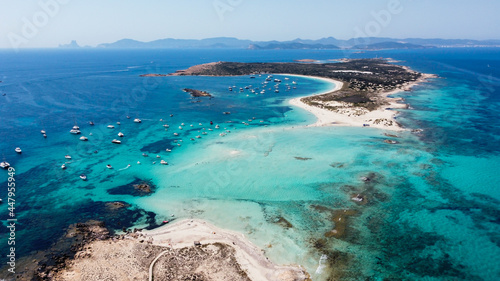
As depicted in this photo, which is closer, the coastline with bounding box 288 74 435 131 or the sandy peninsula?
the sandy peninsula

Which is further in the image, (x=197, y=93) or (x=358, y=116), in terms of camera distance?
(x=197, y=93)

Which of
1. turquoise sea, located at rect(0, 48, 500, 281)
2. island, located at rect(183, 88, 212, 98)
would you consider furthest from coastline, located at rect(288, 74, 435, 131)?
island, located at rect(183, 88, 212, 98)

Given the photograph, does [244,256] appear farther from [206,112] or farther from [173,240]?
[206,112]

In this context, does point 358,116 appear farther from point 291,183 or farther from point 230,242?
point 230,242

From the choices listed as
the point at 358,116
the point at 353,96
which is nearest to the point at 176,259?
the point at 358,116

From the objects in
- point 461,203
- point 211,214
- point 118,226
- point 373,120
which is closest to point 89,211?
point 118,226

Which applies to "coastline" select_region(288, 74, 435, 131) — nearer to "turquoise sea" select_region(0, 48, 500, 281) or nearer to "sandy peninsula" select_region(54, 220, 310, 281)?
"turquoise sea" select_region(0, 48, 500, 281)
